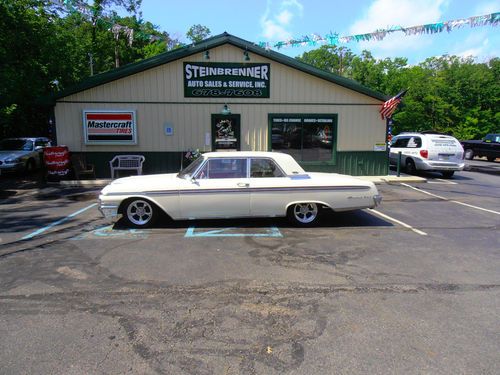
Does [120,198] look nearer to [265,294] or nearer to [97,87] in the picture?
[265,294]

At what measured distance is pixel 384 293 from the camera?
4320 millimetres

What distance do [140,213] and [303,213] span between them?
312cm

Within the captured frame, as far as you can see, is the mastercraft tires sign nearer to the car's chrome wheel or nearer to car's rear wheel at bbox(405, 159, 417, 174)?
the car's chrome wheel

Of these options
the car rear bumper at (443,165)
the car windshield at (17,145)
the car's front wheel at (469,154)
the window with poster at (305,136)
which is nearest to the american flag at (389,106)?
the window with poster at (305,136)

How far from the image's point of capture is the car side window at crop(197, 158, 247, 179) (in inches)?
277

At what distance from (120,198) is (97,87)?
300 inches

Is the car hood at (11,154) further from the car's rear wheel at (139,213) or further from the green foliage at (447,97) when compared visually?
the green foliage at (447,97)

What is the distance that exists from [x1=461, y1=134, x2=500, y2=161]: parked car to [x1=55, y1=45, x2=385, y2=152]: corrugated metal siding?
13.8 metres

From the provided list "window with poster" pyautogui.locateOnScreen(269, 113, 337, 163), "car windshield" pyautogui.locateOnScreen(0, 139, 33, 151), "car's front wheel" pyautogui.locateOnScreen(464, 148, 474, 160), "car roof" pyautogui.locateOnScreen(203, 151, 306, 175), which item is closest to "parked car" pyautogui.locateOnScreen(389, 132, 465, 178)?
"window with poster" pyautogui.locateOnScreen(269, 113, 337, 163)

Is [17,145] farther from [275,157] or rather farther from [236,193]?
[275,157]

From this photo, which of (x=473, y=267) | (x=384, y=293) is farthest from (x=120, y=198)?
(x=473, y=267)

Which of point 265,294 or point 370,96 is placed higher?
point 370,96

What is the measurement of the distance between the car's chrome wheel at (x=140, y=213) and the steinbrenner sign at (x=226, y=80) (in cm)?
714

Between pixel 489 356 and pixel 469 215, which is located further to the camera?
pixel 469 215
